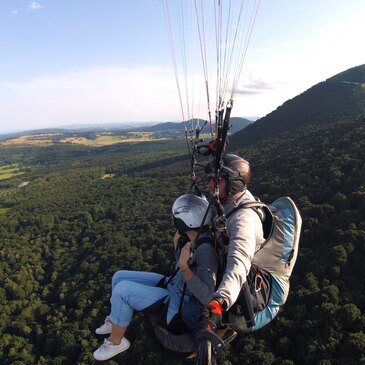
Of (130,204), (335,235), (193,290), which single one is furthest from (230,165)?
(130,204)

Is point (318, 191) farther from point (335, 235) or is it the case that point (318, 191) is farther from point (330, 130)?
point (330, 130)

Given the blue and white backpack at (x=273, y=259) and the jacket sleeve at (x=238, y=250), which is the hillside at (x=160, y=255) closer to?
the blue and white backpack at (x=273, y=259)

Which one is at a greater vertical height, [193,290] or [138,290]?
[193,290]

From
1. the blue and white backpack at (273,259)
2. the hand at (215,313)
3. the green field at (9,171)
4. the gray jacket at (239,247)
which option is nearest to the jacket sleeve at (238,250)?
the gray jacket at (239,247)

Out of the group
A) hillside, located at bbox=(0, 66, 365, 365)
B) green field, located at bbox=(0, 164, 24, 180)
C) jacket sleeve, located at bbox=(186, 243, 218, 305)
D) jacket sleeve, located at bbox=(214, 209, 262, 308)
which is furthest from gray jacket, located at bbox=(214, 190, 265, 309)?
green field, located at bbox=(0, 164, 24, 180)

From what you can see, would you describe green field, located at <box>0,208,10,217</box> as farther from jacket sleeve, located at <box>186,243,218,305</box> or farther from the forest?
jacket sleeve, located at <box>186,243,218,305</box>

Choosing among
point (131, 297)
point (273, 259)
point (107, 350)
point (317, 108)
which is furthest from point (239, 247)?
point (317, 108)
